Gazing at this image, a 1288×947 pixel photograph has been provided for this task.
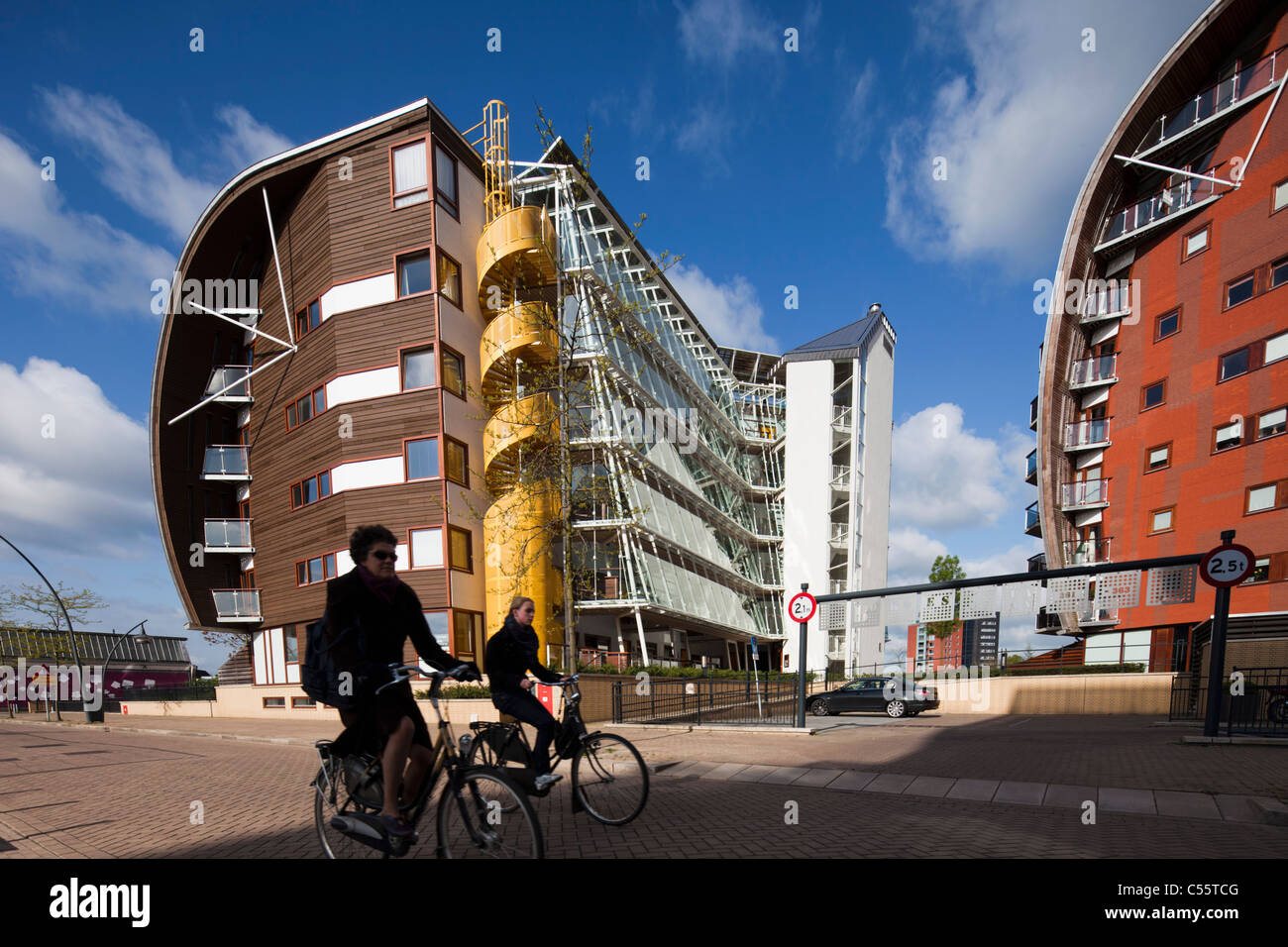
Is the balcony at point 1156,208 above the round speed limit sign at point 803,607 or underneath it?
above

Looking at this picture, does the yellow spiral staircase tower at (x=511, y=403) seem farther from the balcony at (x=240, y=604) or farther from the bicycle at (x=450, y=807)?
the bicycle at (x=450, y=807)

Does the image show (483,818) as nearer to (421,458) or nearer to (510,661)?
(510,661)

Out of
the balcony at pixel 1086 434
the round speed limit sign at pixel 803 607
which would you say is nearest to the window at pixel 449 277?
the round speed limit sign at pixel 803 607

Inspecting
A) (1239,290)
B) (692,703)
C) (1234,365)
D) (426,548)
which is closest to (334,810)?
(692,703)

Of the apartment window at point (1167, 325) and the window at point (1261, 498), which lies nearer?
the window at point (1261, 498)

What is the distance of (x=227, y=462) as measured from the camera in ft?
103

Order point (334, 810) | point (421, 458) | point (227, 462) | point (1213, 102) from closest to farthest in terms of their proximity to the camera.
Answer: point (334, 810)
point (421, 458)
point (1213, 102)
point (227, 462)

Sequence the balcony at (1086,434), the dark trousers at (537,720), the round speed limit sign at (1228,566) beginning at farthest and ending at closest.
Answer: the balcony at (1086,434) → the round speed limit sign at (1228,566) → the dark trousers at (537,720)

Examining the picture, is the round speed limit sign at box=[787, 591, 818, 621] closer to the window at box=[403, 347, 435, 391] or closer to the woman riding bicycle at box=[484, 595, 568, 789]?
the woman riding bicycle at box=[484, 595, 568, 789]

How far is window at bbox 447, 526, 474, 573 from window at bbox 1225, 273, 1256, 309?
28952mm

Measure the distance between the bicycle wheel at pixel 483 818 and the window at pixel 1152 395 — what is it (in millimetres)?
32982

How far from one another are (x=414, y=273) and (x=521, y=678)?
21.0 metres

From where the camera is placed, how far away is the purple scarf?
4273 millimetres

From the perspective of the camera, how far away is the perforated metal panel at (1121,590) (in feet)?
51.7
